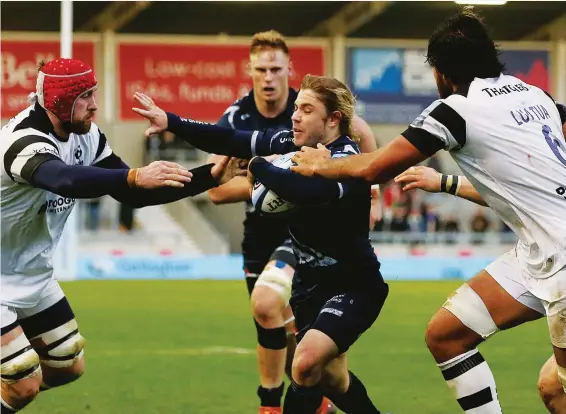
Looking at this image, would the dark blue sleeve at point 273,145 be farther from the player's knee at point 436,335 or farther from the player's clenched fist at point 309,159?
the player's knee at point 436,335

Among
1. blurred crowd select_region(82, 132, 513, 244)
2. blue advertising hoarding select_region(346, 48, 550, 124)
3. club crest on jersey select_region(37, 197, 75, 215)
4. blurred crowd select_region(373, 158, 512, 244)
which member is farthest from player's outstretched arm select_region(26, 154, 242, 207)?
blue advertising hoarding select_region(346, 48, 550, 124)

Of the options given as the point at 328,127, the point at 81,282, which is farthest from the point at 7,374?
the point at 81,282

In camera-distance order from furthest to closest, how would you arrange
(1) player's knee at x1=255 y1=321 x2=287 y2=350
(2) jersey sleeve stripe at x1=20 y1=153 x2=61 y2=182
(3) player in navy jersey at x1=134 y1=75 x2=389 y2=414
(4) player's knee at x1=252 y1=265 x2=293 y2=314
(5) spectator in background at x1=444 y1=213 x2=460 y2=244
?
(5) spectator in background at x1=444 y1=213 x2=460 y2=244 → (1) player's knee at x1=255 y1=321 x2=287 y2=350 → (4) player's knee at x1=252 y1=265 x2=293 y2=314 → (3) player in navy jersey at x1=134 y1=75 x2=389 y2=414 → (2) jersey sleeve stripe at x1=20 y1=153 x2=61 y2=182

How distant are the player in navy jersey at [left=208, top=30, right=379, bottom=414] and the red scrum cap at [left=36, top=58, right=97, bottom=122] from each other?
5.83ft

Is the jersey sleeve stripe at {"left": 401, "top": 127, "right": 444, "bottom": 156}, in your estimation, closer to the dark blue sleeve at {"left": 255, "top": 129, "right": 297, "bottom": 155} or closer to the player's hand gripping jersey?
the player's hand gripping jersey

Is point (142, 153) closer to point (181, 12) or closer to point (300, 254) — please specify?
point (181, 12)

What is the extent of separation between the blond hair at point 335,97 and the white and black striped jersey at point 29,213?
138 cm

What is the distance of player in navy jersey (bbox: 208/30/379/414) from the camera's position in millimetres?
7863

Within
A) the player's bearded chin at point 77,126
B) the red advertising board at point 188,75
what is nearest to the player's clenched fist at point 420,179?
the player's bearded chin at point 77,126

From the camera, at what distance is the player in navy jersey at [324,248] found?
6156mm

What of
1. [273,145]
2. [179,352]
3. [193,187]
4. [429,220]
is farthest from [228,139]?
[429,220]

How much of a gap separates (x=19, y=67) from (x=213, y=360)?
60.6 ft

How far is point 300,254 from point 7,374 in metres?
1.77

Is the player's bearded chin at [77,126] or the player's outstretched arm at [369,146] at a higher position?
the player's bearded chin at [77,126]
